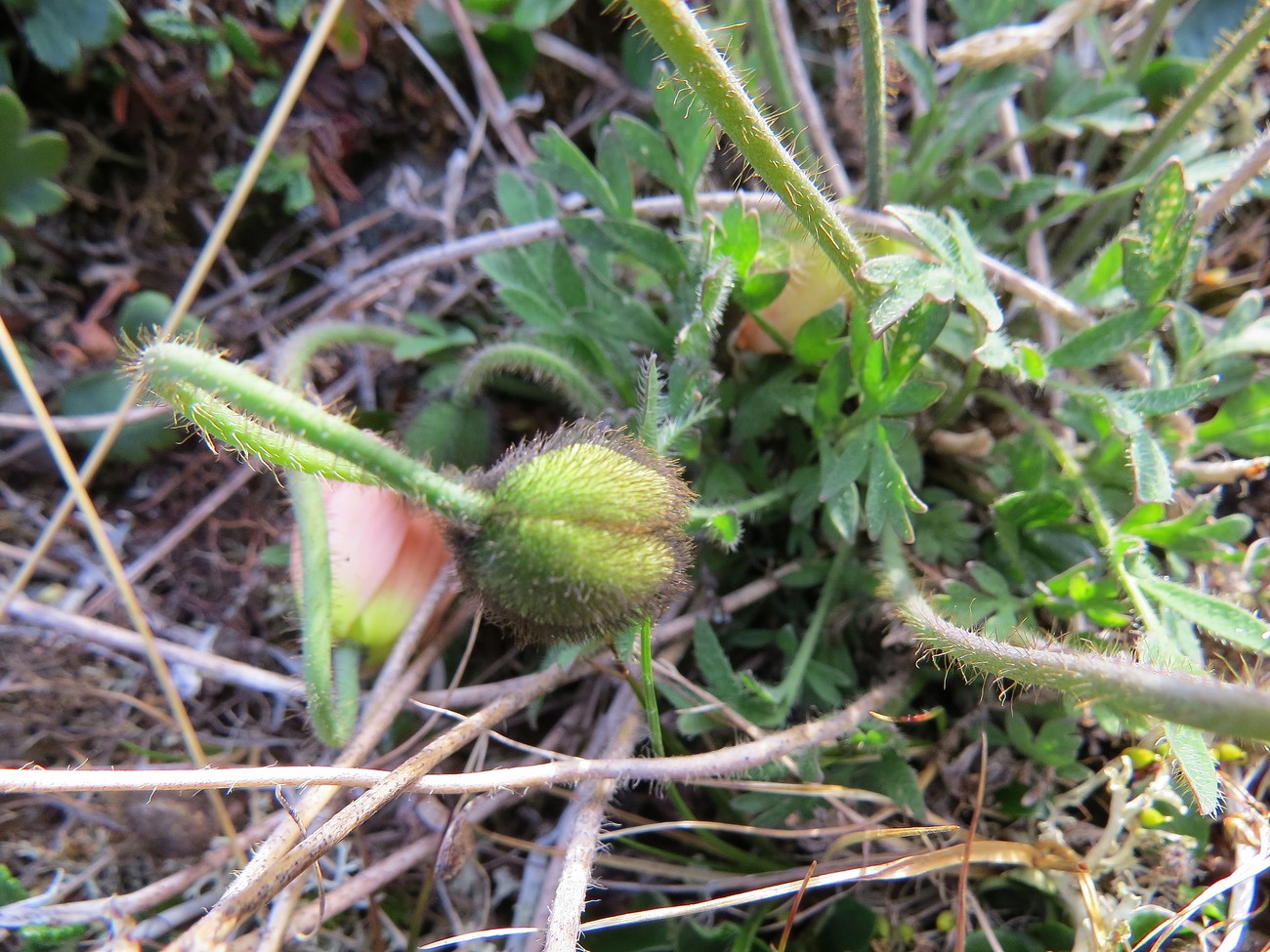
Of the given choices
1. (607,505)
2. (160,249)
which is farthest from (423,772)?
(160,249)

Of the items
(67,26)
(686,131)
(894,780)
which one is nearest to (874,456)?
(894,780)

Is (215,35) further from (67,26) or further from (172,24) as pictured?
(67,26)

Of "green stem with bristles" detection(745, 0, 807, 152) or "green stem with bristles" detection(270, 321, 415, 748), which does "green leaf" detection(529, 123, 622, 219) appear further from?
"green stem with bristles" detection(270, 321, 415, 748)

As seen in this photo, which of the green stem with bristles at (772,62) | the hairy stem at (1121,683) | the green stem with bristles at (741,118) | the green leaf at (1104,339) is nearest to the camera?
the hairy stem at (1121,683)

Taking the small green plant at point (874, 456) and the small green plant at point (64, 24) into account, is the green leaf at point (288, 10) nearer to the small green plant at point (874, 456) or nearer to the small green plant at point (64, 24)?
the small green plant at point (874, 456)

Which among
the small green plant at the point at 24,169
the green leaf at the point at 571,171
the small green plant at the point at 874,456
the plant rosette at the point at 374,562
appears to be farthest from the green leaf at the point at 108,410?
the green leaf at the point at 571,171

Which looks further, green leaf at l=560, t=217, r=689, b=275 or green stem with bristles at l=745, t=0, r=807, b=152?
green stem with bristles at l=745, t=0, r=807, b=152

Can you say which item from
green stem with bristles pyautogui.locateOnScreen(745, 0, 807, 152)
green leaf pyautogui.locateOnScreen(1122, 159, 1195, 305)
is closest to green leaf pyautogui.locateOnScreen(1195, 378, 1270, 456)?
green leaf pyautogui.locateOnScreen(1122, 159, 1195, 305)
